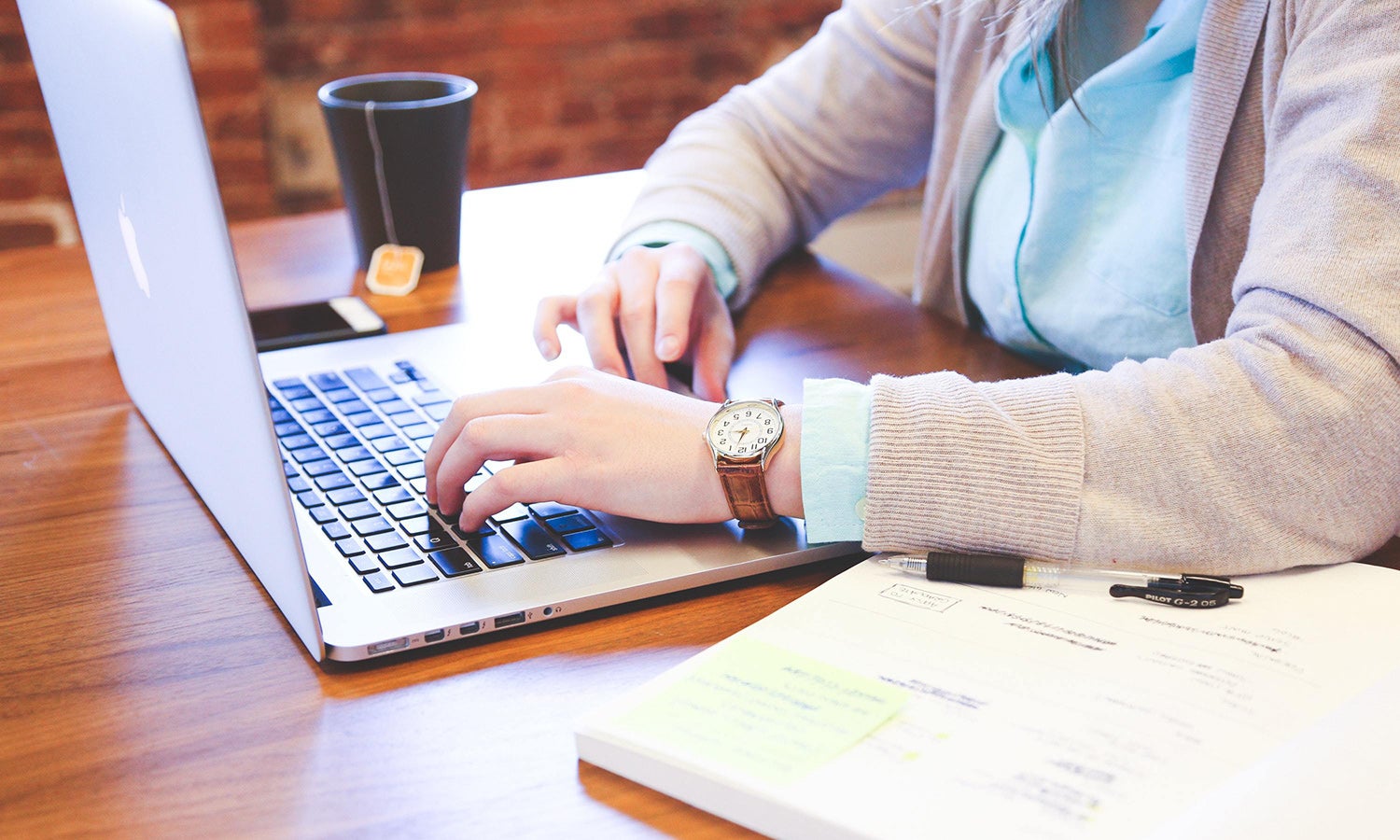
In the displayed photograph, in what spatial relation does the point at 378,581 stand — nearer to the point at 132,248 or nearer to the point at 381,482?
the point at 381,482

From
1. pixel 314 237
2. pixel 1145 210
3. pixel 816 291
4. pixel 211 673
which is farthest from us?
pixel 314 237

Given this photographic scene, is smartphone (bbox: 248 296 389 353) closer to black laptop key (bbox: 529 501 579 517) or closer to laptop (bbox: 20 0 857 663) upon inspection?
laptop (bbox: 20 0 857 663)

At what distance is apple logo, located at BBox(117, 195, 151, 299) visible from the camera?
669mm

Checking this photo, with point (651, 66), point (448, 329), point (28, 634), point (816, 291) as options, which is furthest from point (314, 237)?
point (651, 66)

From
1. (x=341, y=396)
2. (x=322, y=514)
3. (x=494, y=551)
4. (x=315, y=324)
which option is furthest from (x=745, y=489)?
(x=315, y=324)

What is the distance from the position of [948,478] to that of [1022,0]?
404mm

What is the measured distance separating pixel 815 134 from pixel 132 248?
642 mm

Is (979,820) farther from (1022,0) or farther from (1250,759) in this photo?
(1022,0)

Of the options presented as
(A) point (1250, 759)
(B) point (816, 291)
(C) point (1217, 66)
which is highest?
(C) point (1217, 66)

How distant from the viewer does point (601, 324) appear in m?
0.88

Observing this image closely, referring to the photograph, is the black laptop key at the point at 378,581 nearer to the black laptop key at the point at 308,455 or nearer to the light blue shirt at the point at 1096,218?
the black laptop key at the point at 308,455

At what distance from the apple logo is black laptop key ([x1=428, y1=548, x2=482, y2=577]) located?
219 millimetres

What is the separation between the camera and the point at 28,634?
60 centimetres

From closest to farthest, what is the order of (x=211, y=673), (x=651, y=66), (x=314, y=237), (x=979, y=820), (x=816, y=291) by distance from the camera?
(x=979, y=820)
(x=211, y=673)
(x=816, y=291)
(x=314, y=237)
(x=651, y=66)
